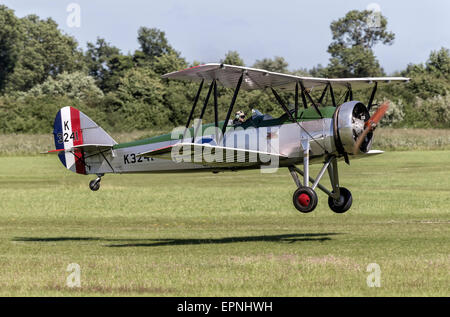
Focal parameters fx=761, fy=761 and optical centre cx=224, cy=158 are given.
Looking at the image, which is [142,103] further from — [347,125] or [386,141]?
[347,125]

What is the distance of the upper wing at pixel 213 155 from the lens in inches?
648

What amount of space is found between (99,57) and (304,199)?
120 metres

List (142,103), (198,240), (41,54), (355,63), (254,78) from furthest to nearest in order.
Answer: (41,54) < (355,63) < (142,103) < (198,240) < (254,78)

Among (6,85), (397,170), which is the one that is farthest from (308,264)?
(6,85)

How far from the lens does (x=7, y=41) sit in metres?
131

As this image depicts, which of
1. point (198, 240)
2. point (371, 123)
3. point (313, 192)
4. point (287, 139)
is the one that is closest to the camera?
point (313, 192)

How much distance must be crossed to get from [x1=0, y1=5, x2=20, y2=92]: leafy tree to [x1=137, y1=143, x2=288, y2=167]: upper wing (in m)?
111

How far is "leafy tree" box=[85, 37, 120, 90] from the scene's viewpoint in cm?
12781

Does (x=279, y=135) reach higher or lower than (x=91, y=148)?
higher

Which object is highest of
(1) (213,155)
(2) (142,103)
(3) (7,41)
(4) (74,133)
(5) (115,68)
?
(3) (7,41)

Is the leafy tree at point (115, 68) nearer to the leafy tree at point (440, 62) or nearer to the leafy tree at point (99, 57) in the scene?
the leafy tree at point (99, 57)

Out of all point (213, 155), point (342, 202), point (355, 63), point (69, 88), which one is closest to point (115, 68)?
point (69, 88)

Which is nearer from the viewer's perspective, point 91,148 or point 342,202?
point 342,202

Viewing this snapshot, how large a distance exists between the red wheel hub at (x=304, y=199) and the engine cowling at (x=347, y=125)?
1.41 metres
